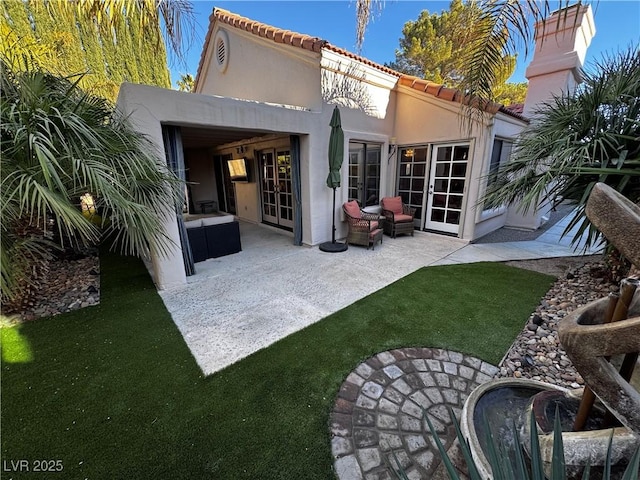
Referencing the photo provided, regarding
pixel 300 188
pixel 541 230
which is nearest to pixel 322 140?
pixel 300 188

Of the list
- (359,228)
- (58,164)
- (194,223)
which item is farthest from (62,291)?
(359,228)

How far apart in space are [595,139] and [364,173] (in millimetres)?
4994

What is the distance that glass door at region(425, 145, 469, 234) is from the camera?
7.00 meters

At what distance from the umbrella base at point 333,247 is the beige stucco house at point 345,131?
320mm

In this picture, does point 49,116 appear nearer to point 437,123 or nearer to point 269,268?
point 269,268

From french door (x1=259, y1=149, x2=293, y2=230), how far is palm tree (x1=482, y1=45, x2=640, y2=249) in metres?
5.58

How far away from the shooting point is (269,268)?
17.8 feet

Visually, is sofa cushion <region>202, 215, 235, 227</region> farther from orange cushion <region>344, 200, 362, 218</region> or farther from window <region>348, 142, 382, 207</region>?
window <region>348, 142, 382, 207</region>

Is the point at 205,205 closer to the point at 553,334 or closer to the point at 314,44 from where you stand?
the point at 314,44

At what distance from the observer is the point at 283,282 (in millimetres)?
4766

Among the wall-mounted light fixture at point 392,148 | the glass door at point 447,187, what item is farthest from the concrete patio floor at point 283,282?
the wall-mounted light fixture at point 392,148

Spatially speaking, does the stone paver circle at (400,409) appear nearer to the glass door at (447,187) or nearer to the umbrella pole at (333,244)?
the umbrella pole at (333,244)

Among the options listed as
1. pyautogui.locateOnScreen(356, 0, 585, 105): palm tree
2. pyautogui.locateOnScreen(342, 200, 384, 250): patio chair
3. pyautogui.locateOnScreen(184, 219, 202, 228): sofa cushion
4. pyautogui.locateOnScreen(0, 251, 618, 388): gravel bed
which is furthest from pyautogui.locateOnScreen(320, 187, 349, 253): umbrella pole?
pyautogui.locateOnScreen(0, 251, 618, 388): gravel bed

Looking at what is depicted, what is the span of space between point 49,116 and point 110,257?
4561 mm
